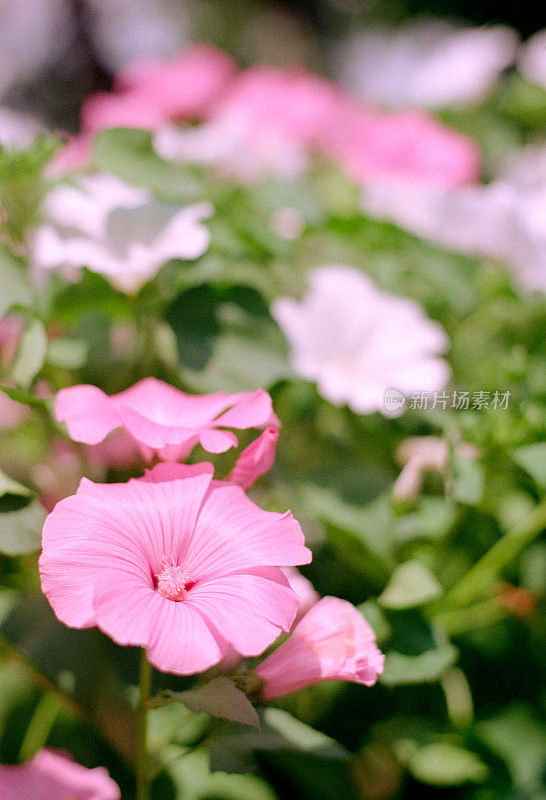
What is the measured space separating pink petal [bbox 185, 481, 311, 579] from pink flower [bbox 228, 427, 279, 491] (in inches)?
0.9

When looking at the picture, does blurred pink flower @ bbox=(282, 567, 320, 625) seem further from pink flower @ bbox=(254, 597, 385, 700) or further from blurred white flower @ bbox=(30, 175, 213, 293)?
blurred white flower @ bbox=(30, 175, 213, 293)

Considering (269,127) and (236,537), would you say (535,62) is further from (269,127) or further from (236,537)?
(236,537)

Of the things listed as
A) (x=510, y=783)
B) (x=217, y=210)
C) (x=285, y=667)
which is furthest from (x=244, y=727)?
(x=217, y=210)

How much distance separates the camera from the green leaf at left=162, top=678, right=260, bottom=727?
0.28 m

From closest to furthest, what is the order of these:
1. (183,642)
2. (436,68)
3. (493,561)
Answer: (183,642) < (493,561) < (436,68)

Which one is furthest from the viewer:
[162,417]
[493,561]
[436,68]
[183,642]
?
[436,68]

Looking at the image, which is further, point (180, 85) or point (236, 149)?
point (180, 85)

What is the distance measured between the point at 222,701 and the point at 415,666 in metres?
0.14

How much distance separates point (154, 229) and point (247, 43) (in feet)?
9.09

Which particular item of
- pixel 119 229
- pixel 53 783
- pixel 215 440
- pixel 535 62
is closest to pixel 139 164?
pixel 119 229

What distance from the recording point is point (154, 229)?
474 mm

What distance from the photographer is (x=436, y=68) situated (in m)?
1.12

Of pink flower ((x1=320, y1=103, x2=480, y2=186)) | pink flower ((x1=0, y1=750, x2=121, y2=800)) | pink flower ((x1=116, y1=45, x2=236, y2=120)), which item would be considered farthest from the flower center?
pink flower ((x1=116, y1=45, x2=236, y2=120))

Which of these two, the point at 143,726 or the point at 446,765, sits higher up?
the point at 143,726
